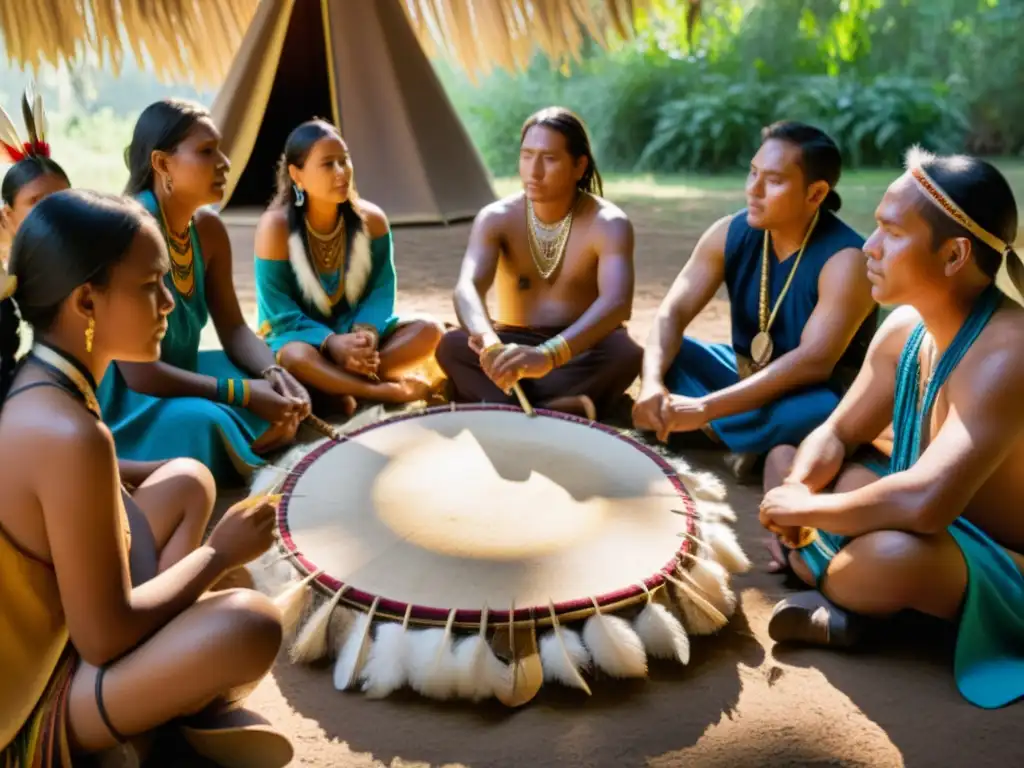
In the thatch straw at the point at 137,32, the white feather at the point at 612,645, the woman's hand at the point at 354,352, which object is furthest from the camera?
the thatch straw at the point at 137,32

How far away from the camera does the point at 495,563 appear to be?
5.73ft

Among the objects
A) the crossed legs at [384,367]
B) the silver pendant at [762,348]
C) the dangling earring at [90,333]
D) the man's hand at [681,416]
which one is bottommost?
the crossed legs at [384,367]

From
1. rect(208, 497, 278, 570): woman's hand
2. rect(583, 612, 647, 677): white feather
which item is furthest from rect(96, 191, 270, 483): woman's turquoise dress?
rect(583, 612, 647, 677): white feather

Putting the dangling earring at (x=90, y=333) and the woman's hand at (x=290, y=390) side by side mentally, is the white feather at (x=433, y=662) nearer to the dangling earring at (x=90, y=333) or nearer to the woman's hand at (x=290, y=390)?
the dangling earring at (x=90, y=333)

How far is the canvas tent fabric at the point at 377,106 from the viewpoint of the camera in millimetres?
6227

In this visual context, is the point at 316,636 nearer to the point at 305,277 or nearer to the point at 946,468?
the point at 946,468

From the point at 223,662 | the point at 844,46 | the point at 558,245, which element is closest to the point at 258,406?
the point at 558,245

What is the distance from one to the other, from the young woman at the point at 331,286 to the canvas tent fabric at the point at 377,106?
3.22m

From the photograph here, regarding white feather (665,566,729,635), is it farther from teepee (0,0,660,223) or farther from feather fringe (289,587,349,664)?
teepee (0,0,660,223)

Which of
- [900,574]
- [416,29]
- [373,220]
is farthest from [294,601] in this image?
[416,29]

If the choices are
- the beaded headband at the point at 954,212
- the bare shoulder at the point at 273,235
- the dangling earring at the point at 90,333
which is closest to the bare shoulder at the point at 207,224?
the bare shoulder at the point at 273,235

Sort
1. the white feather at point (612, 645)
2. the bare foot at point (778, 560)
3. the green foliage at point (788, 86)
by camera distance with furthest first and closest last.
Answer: the green foliage at point (788, 86)
the bare foot at point (778, 560)
the white feather at point (612, 645)

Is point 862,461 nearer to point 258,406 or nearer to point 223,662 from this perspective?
point 223,662

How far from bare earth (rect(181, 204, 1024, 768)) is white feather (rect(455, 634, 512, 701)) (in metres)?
0.06
